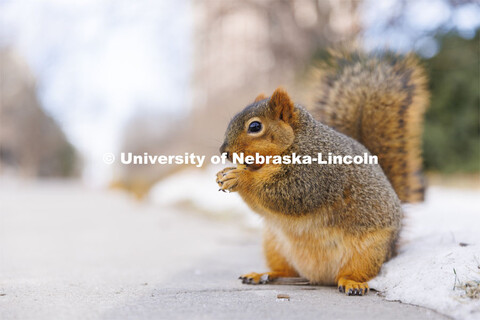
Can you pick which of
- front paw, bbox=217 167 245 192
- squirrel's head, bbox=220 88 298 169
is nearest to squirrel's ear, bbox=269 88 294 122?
squirrel's head, bbox=220 88 298 169

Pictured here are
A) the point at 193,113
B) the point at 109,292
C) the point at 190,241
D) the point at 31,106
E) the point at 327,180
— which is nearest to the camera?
the point at 109,292

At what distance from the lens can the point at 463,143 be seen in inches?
222

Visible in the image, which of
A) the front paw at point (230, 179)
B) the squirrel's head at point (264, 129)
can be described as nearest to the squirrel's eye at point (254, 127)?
the squirrel's head at point (264, 129)

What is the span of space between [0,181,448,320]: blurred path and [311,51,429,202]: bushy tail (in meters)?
0.77

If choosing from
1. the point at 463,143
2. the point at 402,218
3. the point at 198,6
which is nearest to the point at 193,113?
the point at 198,6

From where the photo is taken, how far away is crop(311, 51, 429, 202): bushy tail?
7.24 ft

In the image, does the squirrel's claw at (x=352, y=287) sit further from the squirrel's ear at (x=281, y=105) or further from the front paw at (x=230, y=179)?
the squirrel's ear at (x=281, y=105)

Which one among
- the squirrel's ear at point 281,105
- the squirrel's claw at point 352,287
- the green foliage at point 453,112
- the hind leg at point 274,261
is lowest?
the squirrel's claw at point 352,287

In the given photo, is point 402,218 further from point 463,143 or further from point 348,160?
point 463,143

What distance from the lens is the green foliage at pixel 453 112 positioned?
205 inches

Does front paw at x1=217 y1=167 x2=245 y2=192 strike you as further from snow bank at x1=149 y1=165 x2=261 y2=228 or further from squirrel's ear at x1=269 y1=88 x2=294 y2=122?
snow bank at x1=149 y1=165 x2=261 y2=228

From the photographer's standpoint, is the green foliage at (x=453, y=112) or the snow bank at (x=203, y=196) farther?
the green foliage at (x=453, y=112)

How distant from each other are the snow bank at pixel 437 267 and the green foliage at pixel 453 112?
330 cm

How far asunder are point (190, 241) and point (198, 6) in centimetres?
459
